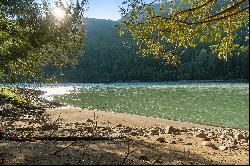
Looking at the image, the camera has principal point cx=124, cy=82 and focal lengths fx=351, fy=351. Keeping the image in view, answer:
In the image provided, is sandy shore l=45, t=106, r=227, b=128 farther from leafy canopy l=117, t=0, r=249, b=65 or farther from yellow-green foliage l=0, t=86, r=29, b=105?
leafy canopy l=117, t=0, r=249, b=65

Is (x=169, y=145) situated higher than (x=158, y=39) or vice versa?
(x=158, y=39)

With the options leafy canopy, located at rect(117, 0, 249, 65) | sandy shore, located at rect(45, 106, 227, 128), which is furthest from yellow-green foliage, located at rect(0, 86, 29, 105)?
leafy canopy, located at rect(117, 0, 249, 65)

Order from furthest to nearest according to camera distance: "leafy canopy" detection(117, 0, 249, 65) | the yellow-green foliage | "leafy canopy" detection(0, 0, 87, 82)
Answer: the yellow-green foliage
"leafy canopy" detection(0, 0, 87, 82)
"leafy canopy" detection(117, 0, 249, 65)

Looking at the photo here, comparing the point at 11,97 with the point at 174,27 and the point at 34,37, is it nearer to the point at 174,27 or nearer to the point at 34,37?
the point at 34,37

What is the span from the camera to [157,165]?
732 cm

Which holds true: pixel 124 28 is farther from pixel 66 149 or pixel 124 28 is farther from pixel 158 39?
pixel 66 149

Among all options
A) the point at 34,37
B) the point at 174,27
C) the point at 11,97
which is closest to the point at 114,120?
the point at 34,37

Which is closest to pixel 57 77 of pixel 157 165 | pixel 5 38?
pixel 5 38

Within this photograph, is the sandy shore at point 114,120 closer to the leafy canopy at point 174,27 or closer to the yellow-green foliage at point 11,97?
the yellow-green foliage at point 11,97

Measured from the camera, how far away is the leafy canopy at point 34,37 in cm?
2420

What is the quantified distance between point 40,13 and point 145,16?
16792mm

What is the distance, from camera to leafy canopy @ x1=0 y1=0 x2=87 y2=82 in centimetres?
2420

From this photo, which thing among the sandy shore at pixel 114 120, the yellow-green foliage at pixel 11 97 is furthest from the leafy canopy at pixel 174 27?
the yellow-green foliage at pixel 11 97

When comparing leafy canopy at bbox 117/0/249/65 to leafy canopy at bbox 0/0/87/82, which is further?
leafy canopy at bbox 0/0/87/82
